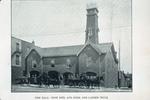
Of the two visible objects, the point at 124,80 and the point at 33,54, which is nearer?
the point at 124,80

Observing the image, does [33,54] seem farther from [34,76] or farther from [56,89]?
[56,89]

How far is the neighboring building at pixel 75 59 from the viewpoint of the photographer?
1.22 m

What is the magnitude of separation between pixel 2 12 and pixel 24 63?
0.31 meters

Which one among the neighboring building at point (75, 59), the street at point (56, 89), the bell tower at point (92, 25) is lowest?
the street at point (56, 89)

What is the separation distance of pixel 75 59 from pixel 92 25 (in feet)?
0.62

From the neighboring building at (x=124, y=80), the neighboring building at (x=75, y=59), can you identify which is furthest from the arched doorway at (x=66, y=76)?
the neighboring building at (x=124, y=80)

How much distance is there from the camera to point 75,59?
1.25 metres

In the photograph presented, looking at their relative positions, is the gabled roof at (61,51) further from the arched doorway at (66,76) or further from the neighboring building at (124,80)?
the neighboring building at (124,80)

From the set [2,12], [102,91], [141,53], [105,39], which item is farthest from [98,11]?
[2,12]

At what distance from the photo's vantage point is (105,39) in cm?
122

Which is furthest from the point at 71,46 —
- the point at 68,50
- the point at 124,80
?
the point at 124,80

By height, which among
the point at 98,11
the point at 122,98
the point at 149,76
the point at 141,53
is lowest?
the point at 122,98

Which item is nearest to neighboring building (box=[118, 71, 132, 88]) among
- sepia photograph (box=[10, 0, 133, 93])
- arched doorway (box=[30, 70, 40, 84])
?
sepia photograph (box=[10, 0, 133, 93])

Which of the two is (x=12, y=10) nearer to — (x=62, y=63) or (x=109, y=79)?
(x=62, y=63)
